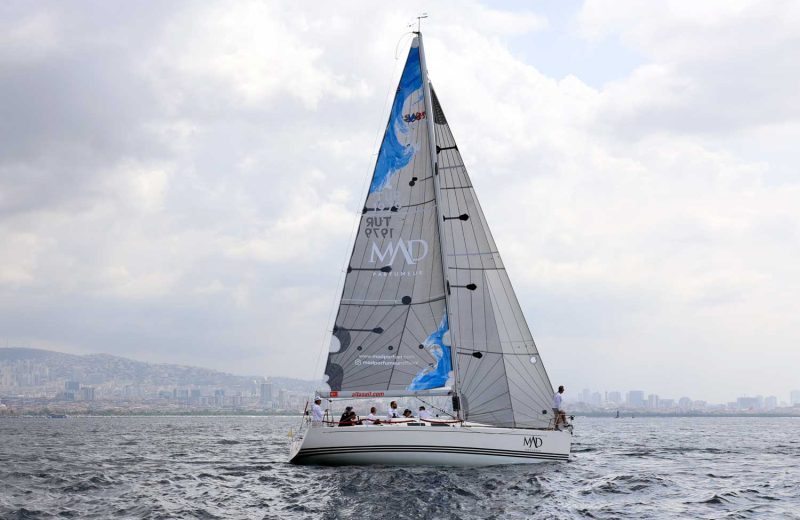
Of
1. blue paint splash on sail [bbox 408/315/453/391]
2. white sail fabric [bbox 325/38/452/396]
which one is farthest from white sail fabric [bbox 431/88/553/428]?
white sail fabric [bbox 325/38/452/396]

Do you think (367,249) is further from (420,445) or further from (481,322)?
(420,445)

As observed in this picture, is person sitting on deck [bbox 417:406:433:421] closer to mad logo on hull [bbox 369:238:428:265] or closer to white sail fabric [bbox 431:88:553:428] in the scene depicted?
white sail fabric [bbox 431:88:553:428]

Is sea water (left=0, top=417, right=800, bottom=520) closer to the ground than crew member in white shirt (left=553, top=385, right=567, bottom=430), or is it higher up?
closer to the ground

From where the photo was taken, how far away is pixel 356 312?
27.9m

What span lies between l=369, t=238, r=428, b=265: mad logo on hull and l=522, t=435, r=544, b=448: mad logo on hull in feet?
22.3

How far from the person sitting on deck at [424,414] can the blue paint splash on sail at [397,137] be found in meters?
7.57

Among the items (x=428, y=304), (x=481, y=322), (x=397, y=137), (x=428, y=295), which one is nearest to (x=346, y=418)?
(x=428, y=304)

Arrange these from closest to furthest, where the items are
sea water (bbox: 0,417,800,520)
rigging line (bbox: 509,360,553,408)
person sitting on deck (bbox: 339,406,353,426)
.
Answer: sea water (bbox: 0,417,800,520), person sitting on deck (bbox: 339,406,353,426), rigging line (bbox: 509,360,553,408)

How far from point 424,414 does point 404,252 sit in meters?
5.60

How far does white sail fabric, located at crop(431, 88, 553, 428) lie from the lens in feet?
90.8

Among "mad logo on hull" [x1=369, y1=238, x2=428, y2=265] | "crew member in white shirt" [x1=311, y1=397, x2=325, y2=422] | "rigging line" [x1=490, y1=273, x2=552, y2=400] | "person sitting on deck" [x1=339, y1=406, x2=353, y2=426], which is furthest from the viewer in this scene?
"rigging line" [x1=490, y1=273, x2=552, y2=400]

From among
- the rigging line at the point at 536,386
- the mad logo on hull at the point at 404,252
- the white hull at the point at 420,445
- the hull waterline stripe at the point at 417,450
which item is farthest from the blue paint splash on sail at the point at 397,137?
the hull waterline stripe at the point at 417,450

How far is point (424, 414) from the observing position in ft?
94.3

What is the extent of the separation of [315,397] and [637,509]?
431 inches
